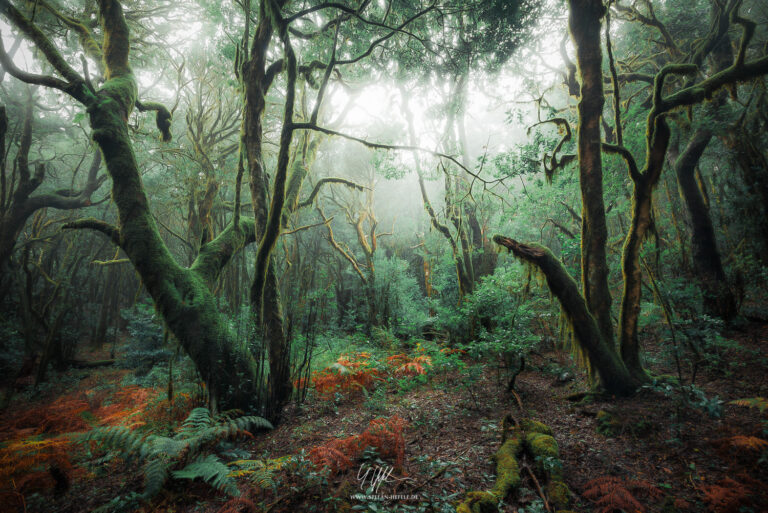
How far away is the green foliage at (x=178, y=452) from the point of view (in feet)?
7.48

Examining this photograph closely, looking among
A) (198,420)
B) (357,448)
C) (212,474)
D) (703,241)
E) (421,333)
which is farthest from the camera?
(421,333)

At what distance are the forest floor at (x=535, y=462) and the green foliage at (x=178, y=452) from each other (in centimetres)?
16

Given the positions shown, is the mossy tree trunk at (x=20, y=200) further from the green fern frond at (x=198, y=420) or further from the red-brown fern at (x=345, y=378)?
the red-brown fern at (x=345, y=378)

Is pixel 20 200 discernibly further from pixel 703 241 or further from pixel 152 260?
pixel 703 241

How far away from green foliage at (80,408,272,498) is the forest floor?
0.54 feet

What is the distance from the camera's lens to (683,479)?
85.0 inches

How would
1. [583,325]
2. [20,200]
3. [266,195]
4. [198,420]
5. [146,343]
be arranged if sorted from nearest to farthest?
[198,420], [583,325], [266,195], [20,200], [146,343]

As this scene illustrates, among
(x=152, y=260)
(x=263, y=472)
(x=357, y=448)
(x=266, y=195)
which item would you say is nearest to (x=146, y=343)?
(x=152, y=260)

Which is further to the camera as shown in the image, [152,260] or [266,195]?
[266,195]

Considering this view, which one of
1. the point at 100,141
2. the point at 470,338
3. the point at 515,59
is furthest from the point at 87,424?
the point at 515,59

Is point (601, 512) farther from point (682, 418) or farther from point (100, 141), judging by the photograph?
point (100, 141)

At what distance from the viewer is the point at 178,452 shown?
2.44 m

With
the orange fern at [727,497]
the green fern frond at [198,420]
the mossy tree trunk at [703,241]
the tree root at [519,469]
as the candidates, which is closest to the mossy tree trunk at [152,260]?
the green fern frond at [198,420]

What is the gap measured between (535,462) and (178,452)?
2990 mm
